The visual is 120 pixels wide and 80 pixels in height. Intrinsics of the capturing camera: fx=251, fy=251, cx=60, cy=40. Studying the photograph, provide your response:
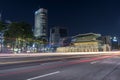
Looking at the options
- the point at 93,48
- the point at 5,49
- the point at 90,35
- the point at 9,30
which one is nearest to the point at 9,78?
the point at 5,49

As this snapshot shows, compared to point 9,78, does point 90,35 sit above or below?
above

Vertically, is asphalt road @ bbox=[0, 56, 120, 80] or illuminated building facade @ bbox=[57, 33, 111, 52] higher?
illuminated building facade @ bbox=[57, 33, 111, 52]

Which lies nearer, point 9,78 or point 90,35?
point 9,78

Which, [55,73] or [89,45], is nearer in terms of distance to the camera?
[55,73]

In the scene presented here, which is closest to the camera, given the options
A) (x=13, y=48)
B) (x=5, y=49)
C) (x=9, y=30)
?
(x=5, y=49)

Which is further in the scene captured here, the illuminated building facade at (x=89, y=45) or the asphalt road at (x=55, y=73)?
the illuminated building facade at (x=89, y=45)

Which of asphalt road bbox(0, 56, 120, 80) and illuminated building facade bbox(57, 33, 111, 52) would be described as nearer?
asphalt road bbox(0, 56, 120, 80)

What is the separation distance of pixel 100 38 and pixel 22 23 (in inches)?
4145

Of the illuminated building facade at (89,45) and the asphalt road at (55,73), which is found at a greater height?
the illuminated building facade at (89,45)

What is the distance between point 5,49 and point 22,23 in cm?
4051

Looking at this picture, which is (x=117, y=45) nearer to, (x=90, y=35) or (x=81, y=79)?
(x=90, y=35)

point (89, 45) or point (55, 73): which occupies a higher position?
point (89, 45)

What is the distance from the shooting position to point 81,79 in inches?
500

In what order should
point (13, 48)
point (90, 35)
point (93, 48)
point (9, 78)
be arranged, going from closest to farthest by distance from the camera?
point (9, 78) → point (13, 48) → point (93, 48) → point (90, 35)
